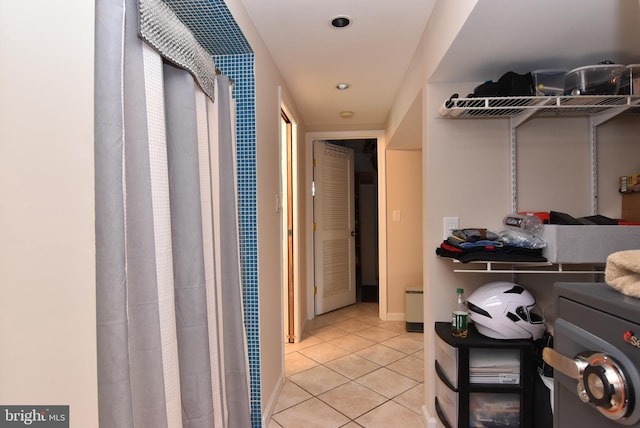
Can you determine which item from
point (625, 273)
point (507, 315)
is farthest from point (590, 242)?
point (625, 273)

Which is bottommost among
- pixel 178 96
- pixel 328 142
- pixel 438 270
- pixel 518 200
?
pixel 438 270

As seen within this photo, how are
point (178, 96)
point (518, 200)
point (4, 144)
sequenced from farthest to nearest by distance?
point (518, 200), point (178, 96), point (4, 144)

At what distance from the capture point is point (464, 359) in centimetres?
166

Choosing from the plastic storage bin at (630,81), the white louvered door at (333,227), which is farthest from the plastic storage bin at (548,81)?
the white louvered door at (333,227)

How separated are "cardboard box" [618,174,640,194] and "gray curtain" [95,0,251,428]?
2.05 meters

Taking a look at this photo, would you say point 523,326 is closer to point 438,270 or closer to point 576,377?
point 438,270

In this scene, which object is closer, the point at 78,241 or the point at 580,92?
the point at 78,241

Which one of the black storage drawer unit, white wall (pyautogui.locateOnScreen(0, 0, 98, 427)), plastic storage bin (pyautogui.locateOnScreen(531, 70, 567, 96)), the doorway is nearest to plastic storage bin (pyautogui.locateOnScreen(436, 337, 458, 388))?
the black storage drawer unit

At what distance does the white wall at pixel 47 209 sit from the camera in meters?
0.80

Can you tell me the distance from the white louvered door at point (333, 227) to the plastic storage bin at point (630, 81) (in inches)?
119

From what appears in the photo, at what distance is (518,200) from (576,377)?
5.53ft

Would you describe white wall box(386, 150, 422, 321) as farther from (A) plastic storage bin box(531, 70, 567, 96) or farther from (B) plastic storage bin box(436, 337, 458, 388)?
(A) plastic storage bin box(531, 70, 567, 96)

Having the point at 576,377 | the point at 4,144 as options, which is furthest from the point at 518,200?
the point at 4,144

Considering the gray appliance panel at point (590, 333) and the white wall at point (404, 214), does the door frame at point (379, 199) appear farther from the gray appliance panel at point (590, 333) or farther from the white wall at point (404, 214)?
the gray appliance panel at point (590, 333)
